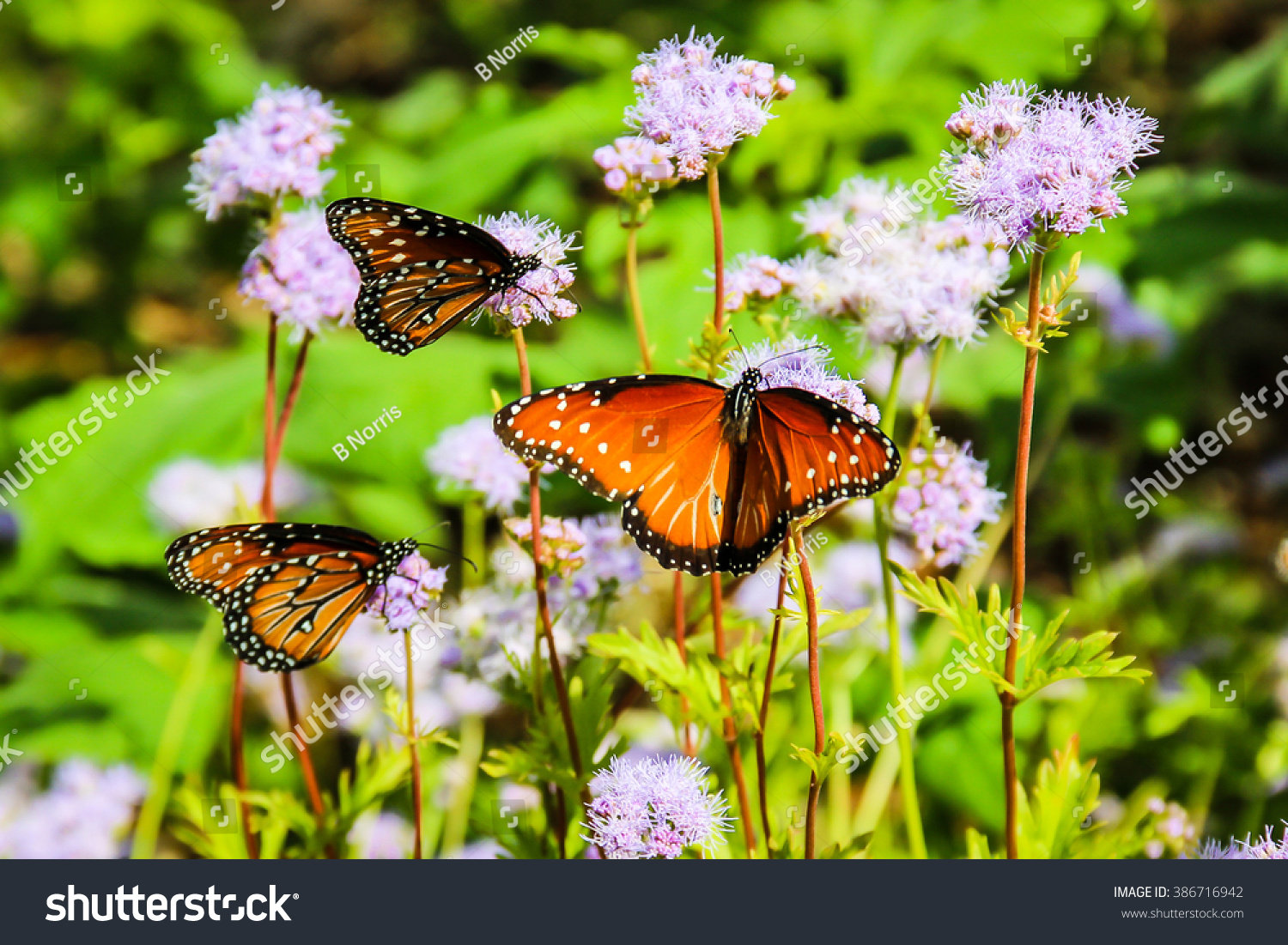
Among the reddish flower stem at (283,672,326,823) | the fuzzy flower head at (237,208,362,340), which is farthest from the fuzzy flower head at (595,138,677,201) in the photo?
the reddish flower stem at (283,672,326,823)

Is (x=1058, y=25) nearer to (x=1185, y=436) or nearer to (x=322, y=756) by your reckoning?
(x=1185, y=436)

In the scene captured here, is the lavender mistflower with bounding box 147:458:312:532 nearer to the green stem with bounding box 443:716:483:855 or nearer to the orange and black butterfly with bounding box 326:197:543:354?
the green stem with bounding box 443:716:483:855

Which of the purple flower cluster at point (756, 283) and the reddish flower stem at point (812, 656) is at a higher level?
the purple flower cluster at point (756, 283)

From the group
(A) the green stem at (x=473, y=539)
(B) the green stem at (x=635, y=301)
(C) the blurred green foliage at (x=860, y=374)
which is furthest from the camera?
(C) the blurred green foliage at (x=860, y=374)

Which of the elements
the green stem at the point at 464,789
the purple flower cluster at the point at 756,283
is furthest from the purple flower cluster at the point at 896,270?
the green stem at the point at 464,789

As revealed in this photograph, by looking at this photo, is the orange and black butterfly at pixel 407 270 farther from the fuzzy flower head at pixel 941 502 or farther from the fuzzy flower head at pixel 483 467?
the fuzzy flower head at pixel 941 502

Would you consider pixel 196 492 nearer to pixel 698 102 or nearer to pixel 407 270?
pixel 407 270

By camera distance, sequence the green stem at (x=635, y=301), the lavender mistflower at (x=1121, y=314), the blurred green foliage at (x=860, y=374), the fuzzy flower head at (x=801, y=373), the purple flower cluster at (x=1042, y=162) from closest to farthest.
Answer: the purple flower cluster at (x=1042, y=162) → the fuzzy flower head at (x=801, y=373) → the green stem at (x=635, y=301) → the blurred green foliage at (x=860, y=374) → the lavender mistflower at (x=1121, y=314)
